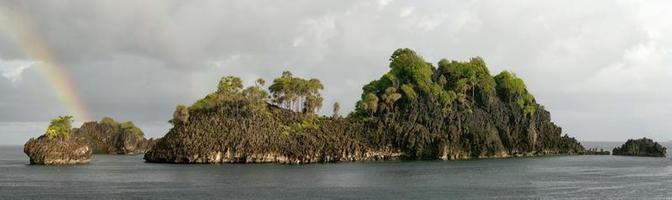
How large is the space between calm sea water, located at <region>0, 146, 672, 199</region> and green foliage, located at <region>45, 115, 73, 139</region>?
1873 cm

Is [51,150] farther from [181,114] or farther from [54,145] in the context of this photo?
[181,114]

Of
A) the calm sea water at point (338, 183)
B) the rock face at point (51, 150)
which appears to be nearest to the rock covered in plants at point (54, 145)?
the rock face at point (51, 150)

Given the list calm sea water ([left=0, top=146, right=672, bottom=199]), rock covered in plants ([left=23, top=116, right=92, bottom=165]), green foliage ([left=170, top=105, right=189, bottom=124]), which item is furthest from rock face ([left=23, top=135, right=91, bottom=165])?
green foliage ([left=170, top=105, right=189, bottom=124])

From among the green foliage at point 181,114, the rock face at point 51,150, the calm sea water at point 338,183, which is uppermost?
the green foliage at point 181,114

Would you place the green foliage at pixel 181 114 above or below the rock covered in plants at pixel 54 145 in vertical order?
above

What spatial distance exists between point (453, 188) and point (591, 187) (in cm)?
2223

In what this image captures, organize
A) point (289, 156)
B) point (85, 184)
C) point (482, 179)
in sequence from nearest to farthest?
point (85, 184)
point (482, 179)
point (289, 156)

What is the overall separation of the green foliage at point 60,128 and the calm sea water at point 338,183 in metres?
18.7

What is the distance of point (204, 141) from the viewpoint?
7264 inches

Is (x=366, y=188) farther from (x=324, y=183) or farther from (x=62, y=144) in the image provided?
(x=62, y=144)

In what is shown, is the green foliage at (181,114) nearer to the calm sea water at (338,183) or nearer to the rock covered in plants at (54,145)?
the rock covered in plants at (54,145)

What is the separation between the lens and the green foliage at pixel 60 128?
563 feet

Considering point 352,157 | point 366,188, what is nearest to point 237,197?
point 366,188

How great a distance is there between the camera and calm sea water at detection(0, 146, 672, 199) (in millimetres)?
101125
